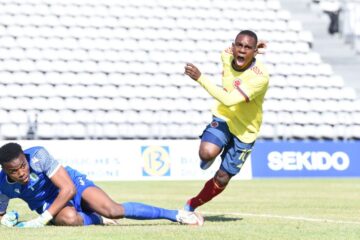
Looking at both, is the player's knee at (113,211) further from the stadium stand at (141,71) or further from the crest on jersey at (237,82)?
the stadium stand at (141,71)

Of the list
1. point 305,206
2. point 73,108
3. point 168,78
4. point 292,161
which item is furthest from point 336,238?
point 168,78

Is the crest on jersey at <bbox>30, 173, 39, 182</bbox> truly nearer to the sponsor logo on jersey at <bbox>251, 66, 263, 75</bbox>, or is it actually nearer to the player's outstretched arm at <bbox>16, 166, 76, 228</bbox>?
the player's outstretched arm at <bbox>16, 166, 76, 228</bbox>

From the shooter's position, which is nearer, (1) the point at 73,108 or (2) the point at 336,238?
(2) the point at 336,238

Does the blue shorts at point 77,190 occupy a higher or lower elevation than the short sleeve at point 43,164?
lower

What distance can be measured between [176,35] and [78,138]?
651 cm

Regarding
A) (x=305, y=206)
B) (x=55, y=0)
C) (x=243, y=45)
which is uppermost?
(x=55, y=0)

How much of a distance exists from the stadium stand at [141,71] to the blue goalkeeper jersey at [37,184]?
16292 mm

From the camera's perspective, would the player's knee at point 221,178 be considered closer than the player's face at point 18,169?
No

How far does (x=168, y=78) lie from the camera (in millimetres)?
29812

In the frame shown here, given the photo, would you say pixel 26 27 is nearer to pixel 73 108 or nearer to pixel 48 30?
pixel 48 30

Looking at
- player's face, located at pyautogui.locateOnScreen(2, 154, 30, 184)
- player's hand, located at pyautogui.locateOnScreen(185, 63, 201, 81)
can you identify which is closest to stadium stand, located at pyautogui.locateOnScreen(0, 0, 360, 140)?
player's hand, located at pyautogui.locateOnScreen(185, 63, 201, 81)

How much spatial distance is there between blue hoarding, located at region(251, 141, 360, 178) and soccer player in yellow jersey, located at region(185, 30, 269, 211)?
1438 cm

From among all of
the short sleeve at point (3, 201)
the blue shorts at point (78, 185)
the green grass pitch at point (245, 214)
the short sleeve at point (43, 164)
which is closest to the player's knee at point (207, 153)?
the green grass pitch at point (245, 214)

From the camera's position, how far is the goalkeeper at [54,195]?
924 centimetres
